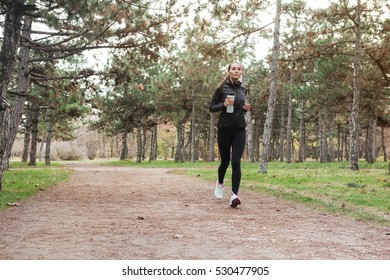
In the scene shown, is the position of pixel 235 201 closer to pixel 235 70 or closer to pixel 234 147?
pixel 234 147

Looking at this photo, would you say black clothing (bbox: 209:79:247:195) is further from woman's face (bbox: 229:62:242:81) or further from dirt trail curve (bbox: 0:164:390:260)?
dirt trail curve (bbox: 0:164:390:260)

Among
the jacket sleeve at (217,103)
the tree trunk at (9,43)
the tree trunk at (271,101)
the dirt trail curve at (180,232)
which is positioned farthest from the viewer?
the tree trunk at (271,101)

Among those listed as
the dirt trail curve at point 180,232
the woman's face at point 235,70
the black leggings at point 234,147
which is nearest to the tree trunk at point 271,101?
the dirt trail curve at point 180,232

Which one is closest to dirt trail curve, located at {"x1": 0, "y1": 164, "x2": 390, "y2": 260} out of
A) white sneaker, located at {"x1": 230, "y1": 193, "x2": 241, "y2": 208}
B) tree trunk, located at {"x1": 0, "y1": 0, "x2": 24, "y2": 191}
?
white sneaker, located at {"x1": 230, "y1": 193, "x2": 241, "y2": 208}

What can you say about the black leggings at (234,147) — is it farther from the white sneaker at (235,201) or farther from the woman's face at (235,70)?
the woman's face at (235,70)

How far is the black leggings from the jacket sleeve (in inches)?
14.2

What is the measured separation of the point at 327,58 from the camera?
72.5 feet

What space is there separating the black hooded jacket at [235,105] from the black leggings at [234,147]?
125 millimetres

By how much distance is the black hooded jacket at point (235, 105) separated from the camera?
21.7 feet

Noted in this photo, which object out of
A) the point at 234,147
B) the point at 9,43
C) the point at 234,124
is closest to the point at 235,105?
the point at 234,124

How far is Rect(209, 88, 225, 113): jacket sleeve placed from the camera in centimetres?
670

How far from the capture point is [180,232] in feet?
15.0

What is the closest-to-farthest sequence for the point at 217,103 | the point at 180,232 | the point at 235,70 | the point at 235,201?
the point at 180,232 → the point at 235,201 → the point at 235,70 → the point at 217,103

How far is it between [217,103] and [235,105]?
0.41m
